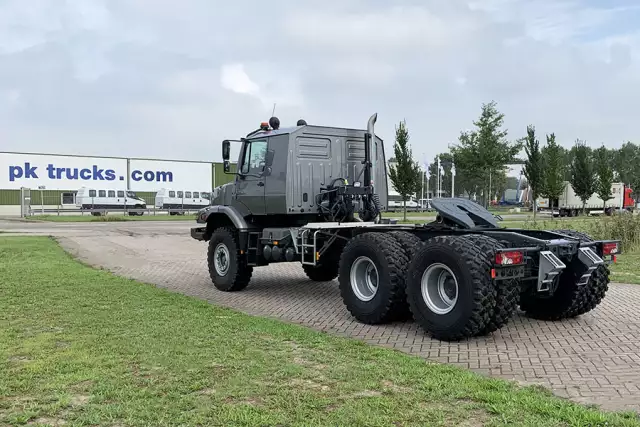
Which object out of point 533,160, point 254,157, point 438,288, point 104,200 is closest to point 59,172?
point 104,200

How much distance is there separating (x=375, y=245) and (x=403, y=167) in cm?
2721

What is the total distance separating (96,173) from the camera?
186 feet

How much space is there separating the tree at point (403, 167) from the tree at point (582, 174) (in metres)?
17.4

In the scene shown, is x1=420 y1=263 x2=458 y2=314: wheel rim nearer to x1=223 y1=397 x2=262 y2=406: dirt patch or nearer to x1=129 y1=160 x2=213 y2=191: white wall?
x1=223 y1=397 x2=262 y2=406: dirt patch

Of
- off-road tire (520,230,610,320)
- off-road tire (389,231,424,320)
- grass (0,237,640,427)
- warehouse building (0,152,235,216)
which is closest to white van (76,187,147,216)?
warehouse building (0,152,235,216)

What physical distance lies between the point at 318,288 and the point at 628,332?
5.33 m

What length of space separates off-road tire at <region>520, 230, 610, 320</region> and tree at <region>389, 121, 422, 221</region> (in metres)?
26.0

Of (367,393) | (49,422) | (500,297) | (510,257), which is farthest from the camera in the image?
(500,297)

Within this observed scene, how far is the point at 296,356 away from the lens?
5.91 meters

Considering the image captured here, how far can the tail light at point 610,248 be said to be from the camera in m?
7.47

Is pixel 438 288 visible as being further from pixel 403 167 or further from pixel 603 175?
pixel 603 175

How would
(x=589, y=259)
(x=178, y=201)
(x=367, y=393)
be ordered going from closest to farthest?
(x=367, y=393) < (x=589, y=259) < (x=178, y=201)

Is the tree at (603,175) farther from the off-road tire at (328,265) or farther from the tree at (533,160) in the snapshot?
the off-road tire at (328,265)

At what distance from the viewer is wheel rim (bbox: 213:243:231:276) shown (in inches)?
425
